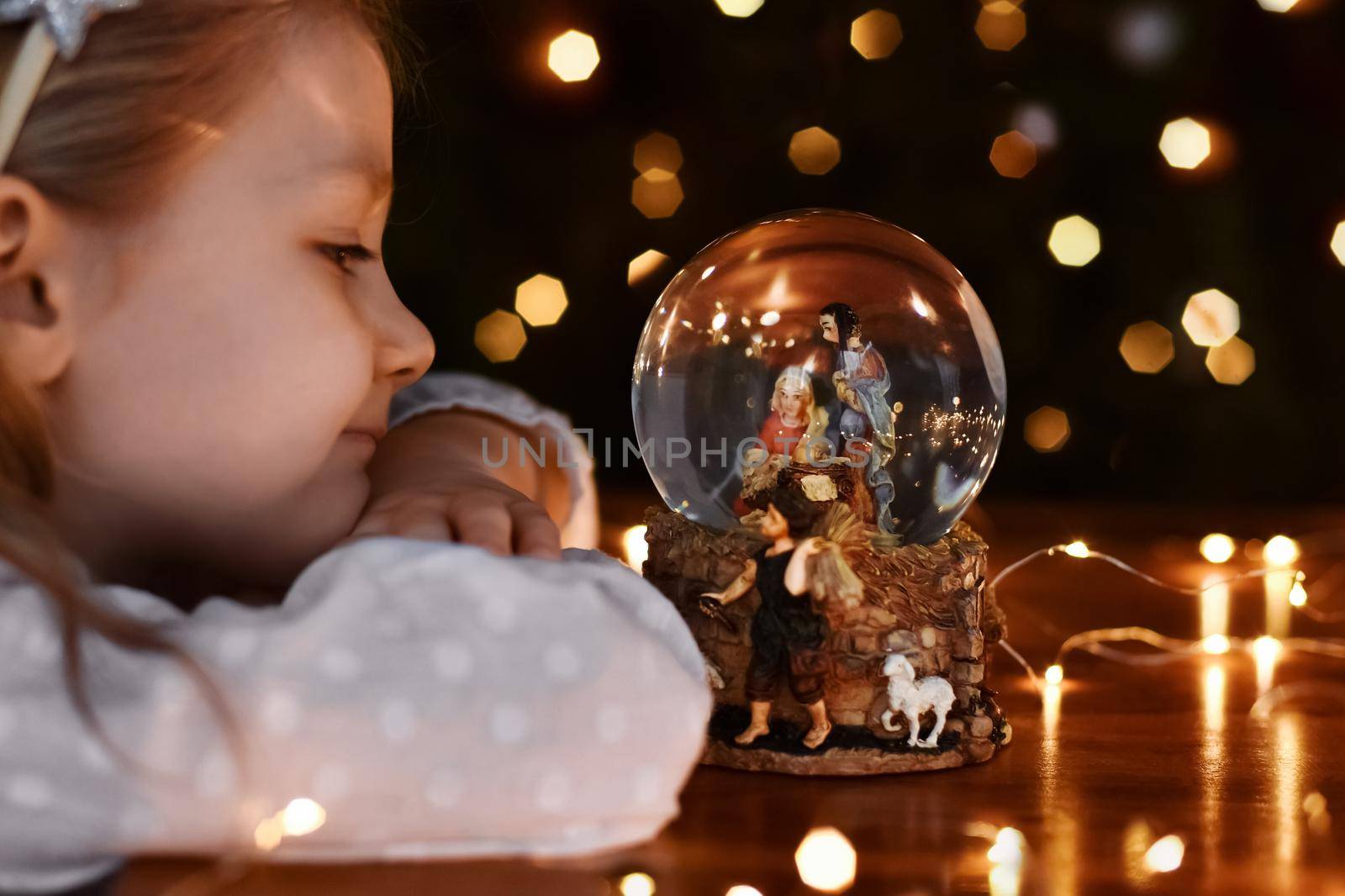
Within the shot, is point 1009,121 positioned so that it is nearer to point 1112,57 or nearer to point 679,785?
point 1112,57

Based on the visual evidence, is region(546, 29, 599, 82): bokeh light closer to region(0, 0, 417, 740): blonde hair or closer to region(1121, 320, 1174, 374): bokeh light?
region(1121, 320, 1174, 374): bokeh light

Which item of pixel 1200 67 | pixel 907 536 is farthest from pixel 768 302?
pixel 1200 67

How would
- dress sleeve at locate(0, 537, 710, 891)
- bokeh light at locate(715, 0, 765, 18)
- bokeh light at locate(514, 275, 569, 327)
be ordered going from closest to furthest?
dress sleeve at locate(0, 537, 710, 891) → bokeh light at locate(715, 0, 765, 18) → bokeh light at locate(514, 275, 569, 327)

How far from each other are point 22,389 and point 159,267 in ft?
0.25

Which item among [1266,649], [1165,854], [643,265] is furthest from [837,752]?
[643,265]

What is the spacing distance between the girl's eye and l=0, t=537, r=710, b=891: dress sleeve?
0.57ft

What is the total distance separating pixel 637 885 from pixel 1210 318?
125 cm

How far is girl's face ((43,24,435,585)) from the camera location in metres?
0.61

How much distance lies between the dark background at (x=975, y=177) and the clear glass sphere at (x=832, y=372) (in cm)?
81

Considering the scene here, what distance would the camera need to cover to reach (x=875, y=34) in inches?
60.8

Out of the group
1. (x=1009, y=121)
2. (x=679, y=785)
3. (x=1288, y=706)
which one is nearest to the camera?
(x=679, y=785)

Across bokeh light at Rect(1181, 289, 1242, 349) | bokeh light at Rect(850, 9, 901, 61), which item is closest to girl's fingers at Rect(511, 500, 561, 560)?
bokeh light at Rect(850, 9, 901, 61)

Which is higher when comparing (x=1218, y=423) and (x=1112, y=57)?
(x=1112, y=57)

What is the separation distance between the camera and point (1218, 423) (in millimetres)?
1637
